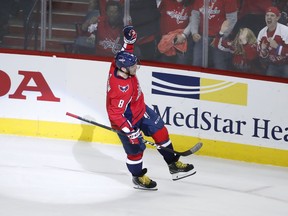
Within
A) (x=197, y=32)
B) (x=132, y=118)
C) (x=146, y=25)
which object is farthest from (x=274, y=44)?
(x=132, y=118)

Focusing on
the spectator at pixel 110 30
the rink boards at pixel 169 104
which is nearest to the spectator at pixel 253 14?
the rink boards at pixel 169 104

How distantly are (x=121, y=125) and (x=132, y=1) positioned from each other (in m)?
2.13

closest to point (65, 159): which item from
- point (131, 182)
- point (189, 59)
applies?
point (131, 182)

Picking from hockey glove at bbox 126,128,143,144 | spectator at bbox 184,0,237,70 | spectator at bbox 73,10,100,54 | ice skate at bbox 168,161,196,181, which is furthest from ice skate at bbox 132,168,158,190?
spectator at bbox 73,10,100,54

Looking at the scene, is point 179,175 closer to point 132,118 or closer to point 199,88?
point 132,118

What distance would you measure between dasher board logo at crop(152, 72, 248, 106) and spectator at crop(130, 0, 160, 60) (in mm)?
260

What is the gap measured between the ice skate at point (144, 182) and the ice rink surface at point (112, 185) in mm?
52

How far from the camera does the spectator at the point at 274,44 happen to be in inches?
338

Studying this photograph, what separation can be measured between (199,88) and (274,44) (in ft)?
2.67

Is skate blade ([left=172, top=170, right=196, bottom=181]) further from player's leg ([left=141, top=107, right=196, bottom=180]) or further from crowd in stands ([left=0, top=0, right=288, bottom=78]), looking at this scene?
crowd in stands ([left=0, top=0, right=288, bottom=78])

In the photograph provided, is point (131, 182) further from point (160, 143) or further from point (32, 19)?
point (32, 19)

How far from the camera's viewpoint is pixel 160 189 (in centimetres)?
788

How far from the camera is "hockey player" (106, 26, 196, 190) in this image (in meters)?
7.47

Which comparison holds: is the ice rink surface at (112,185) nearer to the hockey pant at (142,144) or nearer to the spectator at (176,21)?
the hockey pant at (142,144)
